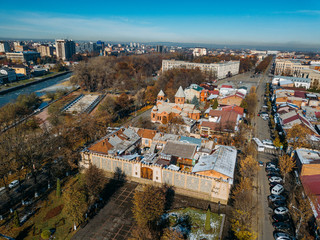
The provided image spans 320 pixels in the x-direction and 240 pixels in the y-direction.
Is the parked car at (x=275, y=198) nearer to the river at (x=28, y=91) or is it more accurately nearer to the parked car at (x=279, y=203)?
the parked car at (x=279, y=203)

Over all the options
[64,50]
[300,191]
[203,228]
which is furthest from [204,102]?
[64,50]

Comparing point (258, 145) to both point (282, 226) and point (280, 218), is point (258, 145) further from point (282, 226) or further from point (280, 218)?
point (282, 226)

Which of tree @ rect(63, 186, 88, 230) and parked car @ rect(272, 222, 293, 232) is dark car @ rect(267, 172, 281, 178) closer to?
parked car @ rect(272, 222, 293, 232)

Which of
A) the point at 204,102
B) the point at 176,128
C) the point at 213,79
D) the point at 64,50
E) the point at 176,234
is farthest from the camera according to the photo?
the point at 64,50

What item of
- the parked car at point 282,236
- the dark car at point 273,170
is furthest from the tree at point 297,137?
the parked car at point 282,236

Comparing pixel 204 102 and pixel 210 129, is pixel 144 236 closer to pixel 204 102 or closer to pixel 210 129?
pixel 210 129

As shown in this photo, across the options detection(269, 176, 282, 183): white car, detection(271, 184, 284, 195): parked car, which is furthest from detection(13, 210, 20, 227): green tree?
detection(269, 176, 282, 183): white car
